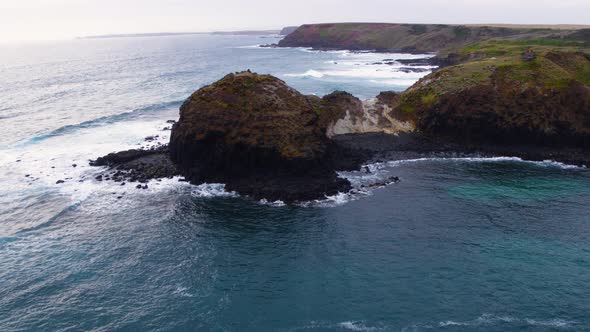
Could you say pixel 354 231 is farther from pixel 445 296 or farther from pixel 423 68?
pixel 423 68

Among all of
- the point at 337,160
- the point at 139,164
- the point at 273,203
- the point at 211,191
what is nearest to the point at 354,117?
the point at 337,160

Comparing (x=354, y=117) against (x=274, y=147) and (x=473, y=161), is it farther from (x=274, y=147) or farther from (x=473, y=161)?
(x=274, y=147)

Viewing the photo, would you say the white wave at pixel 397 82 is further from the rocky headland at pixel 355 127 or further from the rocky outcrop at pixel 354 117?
the rocky outcrop at pixel 354 117

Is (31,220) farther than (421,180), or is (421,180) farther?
(421,180)

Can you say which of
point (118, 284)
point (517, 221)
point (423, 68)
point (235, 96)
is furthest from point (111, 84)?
point (517, 221)

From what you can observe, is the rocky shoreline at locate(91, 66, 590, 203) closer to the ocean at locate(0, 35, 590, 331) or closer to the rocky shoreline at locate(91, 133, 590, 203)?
the rocky shoreline at locate(91, 133, 590, 203)

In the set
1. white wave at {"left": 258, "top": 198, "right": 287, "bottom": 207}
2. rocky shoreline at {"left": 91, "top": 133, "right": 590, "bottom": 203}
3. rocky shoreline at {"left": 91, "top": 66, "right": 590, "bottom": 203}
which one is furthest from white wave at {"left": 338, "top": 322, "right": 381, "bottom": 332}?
rocky shoreline at {"left": 91, "top": 66, "right": 590, "bottom": 203}

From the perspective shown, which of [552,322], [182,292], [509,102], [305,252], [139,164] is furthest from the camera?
[509,102]
